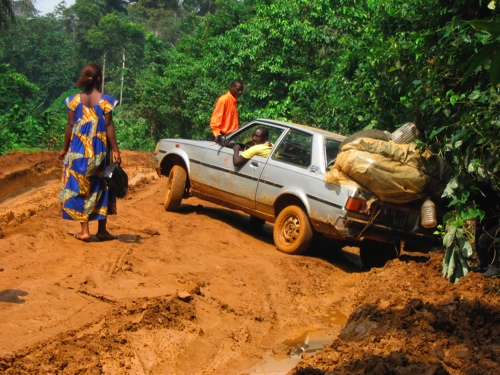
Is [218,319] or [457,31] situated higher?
[457,31]

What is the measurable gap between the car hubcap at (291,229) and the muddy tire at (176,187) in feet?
6.79

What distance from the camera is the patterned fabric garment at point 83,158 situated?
7492 millimetres

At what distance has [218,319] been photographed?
18.9ft

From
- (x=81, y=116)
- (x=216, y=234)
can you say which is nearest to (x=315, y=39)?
(x=216, y=234)

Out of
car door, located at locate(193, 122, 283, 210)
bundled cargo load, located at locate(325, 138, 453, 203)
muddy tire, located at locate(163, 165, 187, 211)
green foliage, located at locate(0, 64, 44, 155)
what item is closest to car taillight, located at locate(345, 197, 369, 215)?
bundled cargo load, located at locate(325, 138, 453, 203)

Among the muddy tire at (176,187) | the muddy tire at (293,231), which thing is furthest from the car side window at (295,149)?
the muddy tire at (176,187)

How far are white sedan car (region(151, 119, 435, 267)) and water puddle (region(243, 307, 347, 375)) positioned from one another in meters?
1.47

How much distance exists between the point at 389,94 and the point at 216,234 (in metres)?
3.04

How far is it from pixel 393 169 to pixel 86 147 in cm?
331

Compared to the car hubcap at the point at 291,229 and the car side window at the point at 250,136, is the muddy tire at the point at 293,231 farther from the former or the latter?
the car side window at the point at 250,136

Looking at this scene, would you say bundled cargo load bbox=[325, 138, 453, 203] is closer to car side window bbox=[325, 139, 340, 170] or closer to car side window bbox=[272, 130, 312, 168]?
car side window bbox=[325, 139, 340, 170]

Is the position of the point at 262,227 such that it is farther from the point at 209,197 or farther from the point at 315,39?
the point at 315,39

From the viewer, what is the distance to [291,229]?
8.49 m

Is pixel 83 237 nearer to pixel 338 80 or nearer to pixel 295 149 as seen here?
pixel 295 149
